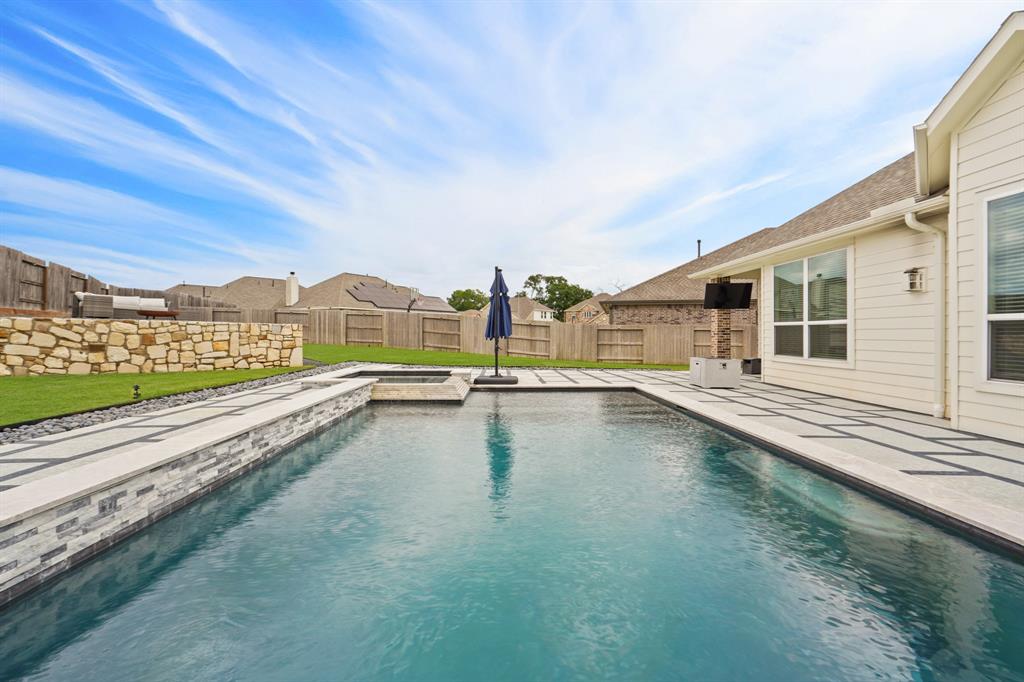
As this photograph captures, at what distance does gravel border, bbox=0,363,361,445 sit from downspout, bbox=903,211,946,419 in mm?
10397

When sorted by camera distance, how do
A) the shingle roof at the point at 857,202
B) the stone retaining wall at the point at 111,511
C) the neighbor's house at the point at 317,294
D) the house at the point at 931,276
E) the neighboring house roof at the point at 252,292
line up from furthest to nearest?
the neighboring house roof at the point at 252,292 → the neighbor's house at the point at 317,294 → the shingle roof at the point at 857,202 → the house at the point at 931,276 → the stone retaining wall at the point at 111,511

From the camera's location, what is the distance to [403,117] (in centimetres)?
1469

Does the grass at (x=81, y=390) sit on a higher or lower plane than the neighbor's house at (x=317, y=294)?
lower

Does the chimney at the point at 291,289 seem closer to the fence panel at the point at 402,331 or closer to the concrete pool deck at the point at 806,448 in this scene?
the fence panel at the point at 402,331

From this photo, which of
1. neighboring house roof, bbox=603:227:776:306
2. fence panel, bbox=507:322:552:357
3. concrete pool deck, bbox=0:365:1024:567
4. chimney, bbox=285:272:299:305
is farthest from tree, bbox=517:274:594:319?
concrete pool deck, bbox=0:365:1024:567

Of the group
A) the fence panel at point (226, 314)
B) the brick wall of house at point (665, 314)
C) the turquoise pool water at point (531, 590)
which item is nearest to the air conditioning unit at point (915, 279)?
the turquoise pool water at point (531, 590)

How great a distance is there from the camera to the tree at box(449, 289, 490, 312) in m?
73.1

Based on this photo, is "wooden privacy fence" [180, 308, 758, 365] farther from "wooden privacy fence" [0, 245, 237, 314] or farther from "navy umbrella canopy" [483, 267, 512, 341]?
"navy umbrella canopy" [483, 267, 512, 341]

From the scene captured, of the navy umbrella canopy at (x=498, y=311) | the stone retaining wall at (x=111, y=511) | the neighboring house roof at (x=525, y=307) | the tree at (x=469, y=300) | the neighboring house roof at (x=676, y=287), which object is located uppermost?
the tree at (x=469, y=300)

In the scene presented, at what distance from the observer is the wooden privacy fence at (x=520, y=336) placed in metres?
17.1

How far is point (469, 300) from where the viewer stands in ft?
241

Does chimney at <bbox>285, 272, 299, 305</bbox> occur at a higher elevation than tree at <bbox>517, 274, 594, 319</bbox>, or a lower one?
lower

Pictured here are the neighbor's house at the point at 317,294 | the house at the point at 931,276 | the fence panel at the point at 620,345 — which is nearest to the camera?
the house at the point at 931,276

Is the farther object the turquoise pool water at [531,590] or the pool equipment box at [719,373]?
the pool equipment box at [719,373]
